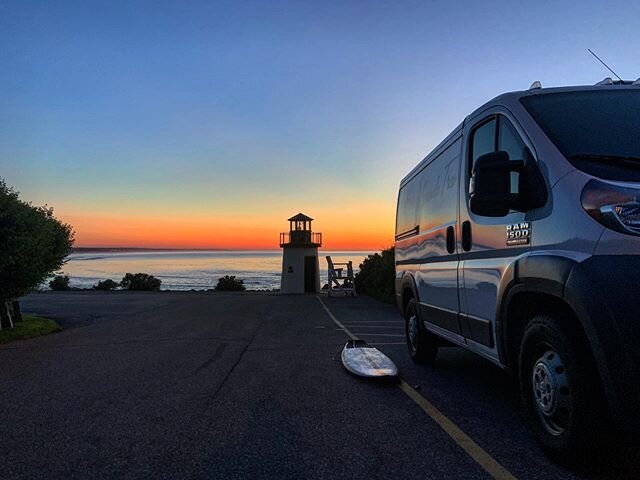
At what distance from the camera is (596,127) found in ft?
12.3

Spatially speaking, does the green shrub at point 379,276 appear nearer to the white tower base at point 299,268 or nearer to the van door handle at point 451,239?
the white tower base at point 299,268

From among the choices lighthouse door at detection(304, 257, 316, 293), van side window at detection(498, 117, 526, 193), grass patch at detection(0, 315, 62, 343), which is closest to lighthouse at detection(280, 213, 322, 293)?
lighthouse door at detection(304, 257, 316, 293)

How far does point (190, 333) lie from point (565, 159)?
952 centimetres

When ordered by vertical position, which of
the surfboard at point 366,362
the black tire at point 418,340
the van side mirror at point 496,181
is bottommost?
the surfboard at point 366,362

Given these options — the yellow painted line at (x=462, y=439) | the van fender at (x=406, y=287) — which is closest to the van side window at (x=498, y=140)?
the yellow painted line at (x=462, y=439)

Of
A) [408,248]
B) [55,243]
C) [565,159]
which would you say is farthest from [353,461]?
[55,243]

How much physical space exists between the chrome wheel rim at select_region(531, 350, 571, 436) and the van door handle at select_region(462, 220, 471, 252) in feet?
4.68

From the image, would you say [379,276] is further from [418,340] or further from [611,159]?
[611,159]

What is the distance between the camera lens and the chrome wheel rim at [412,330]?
24.1ft

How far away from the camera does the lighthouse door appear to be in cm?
4059

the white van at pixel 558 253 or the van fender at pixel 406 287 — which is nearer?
the white van at pixel 558 253

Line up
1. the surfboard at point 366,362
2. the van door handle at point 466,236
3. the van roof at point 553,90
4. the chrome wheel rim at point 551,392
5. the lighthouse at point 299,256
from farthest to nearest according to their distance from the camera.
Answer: the lighthouse at point 299,256 → the surfboard at point 366,362 → the van door handle at point 466,236 → the van roof at point 553,90 → the chrome wheel rim at point 551,392

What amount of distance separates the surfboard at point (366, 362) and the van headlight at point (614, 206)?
148 inches

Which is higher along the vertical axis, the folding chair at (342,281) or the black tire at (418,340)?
the folding chair at (342,281)
